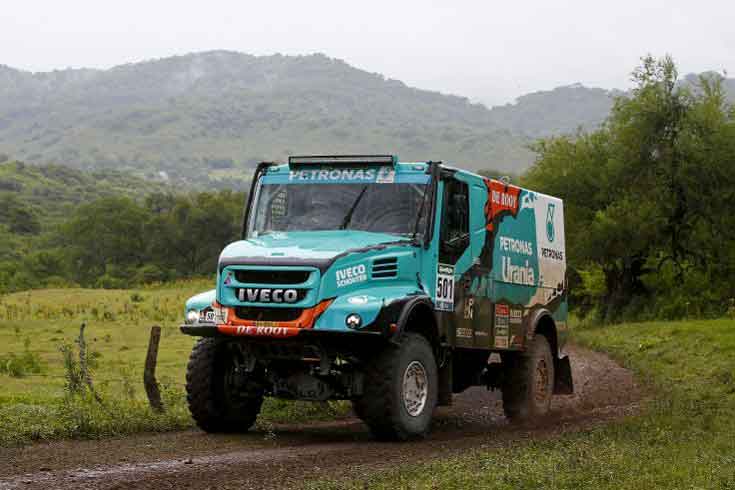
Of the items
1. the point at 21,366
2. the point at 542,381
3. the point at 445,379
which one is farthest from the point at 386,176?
the point at 21,366

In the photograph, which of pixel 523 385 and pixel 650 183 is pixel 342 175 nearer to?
pixel 523 385

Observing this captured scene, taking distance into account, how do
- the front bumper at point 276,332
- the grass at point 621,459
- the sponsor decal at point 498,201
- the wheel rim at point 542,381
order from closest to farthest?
1. the grass at point 621,459
2. the front bumper at point 276,332
3. the sponsor decal at point 498,201
4. the wheel rim at point 542,381

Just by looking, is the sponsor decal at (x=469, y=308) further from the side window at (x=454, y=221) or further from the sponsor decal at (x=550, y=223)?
the sponsor decal at (x=550, y=223)

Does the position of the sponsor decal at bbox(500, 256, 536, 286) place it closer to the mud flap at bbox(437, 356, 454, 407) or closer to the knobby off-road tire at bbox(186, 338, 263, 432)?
the mud flap at bbox(437, 356, 454, 407)

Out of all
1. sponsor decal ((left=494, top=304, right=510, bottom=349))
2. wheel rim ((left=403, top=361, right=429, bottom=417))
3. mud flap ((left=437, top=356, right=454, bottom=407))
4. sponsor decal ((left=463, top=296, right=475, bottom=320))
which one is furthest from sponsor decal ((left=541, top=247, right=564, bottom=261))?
wheel rim ((left=403, top=361, right=429, bottom=417))

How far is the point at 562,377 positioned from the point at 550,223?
2510 millimetres

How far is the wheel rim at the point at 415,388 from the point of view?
12.3 m

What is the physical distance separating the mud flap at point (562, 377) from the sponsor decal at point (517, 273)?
1709mm

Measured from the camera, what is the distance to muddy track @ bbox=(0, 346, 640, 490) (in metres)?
9.30

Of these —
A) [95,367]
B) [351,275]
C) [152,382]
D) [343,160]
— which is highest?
[343,160]

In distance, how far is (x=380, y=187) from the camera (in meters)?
13.3

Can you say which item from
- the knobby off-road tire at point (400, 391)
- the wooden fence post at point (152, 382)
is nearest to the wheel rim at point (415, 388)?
the knobby off-road tire at point (400, 391)

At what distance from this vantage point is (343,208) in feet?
43.8

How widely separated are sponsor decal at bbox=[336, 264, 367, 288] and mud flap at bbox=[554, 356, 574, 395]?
620 cm
